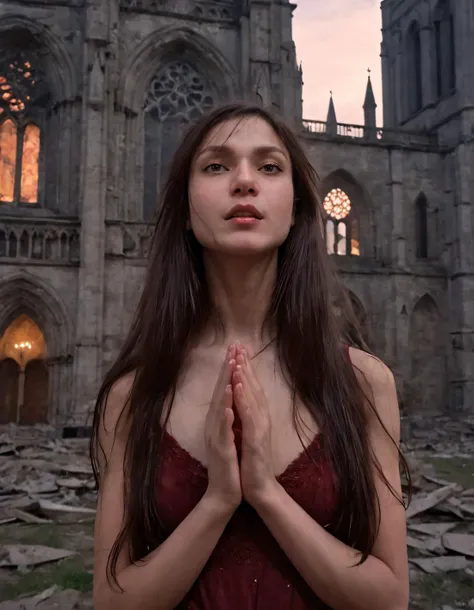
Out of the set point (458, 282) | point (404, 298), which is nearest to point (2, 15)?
point (404, 298)

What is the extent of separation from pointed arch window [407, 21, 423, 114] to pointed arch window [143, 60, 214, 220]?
10940 mm

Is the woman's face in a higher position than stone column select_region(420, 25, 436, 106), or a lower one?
lower

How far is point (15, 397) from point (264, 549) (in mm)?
19822

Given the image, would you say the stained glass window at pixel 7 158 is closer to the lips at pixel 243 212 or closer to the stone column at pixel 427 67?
the stone column at pixel 427 67

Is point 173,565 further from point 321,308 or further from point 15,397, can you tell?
point 15,397

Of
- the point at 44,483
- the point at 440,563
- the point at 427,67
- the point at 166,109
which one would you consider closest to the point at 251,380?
the point at 440,563

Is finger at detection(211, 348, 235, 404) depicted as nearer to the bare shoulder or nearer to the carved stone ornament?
the bare shoulder

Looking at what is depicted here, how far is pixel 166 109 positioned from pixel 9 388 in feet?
35.4

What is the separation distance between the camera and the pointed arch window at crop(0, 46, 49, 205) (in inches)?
764

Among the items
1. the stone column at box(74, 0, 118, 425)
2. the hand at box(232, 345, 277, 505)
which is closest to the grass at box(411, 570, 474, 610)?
the hand at box(232, 345, 277, 505)

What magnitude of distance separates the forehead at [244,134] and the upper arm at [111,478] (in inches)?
23.8

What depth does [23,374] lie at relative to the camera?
63.1 ft

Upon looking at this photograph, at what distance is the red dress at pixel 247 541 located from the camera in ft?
3.96

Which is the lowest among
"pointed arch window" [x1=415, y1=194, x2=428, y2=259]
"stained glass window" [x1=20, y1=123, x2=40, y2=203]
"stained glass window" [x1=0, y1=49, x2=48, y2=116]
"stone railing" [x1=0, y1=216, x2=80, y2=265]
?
"stone railing" [x1=0, y1=216, x2=80, y2=265]
